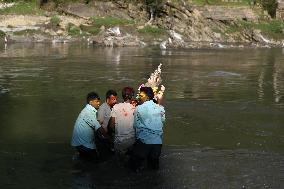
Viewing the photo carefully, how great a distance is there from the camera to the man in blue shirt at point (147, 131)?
38.3ft

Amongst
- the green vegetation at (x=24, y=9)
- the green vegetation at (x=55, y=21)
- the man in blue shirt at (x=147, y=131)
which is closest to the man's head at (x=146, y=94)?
the man in blue shirt at (x=147, y=131)

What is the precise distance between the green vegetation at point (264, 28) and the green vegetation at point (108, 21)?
14293mm

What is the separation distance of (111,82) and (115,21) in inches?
1872

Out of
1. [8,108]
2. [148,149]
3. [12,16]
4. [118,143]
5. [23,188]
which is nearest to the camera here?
[23,188]

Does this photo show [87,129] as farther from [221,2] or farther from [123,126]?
[221,2]

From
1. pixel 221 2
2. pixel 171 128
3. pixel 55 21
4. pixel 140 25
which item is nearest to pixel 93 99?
pixel 171 128

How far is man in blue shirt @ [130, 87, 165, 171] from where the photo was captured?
11.7m

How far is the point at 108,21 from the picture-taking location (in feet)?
247

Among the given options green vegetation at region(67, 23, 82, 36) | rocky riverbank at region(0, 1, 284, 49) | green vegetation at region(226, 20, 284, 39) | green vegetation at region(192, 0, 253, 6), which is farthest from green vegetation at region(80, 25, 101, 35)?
green vegetation at region(226, 20, 284, 39)

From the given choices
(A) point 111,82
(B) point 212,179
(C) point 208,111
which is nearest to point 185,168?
(B) point 212,179

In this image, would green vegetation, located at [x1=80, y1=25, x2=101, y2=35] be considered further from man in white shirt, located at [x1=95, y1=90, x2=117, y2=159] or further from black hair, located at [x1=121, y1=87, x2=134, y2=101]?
black hair, located at [x1=121, y1=87, x2=134, y2=101]

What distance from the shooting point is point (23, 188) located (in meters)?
11.0

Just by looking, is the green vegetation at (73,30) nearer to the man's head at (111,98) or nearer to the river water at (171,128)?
the river water at (171,128)

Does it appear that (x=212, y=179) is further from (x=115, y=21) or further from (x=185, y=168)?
(x=115, y=21)
